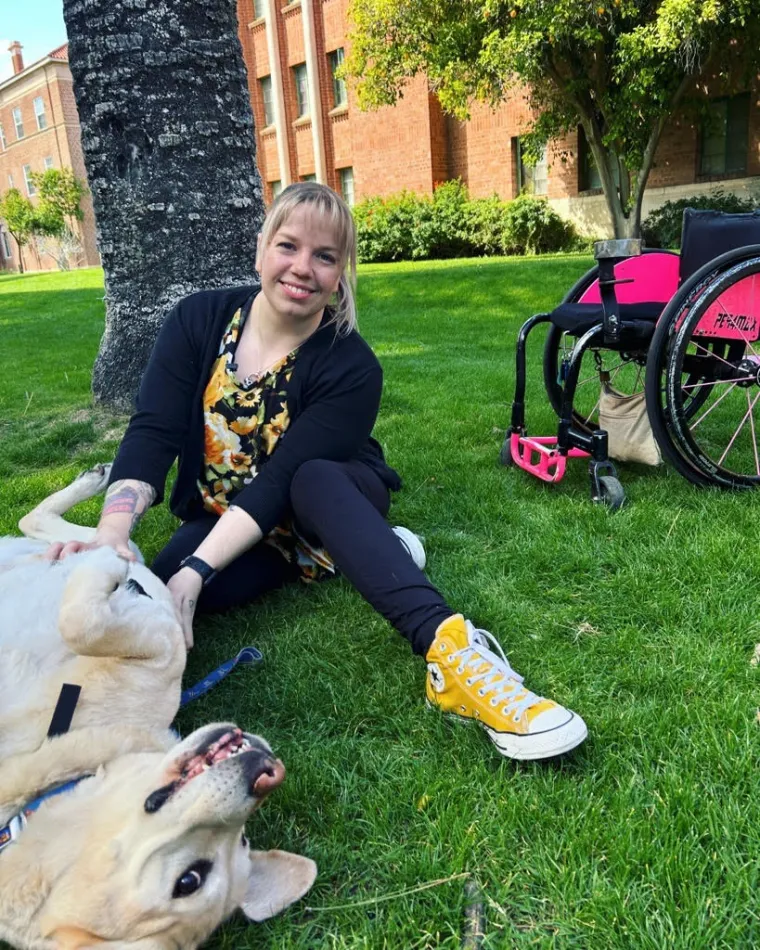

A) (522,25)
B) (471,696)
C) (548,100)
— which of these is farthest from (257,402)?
(548,100)

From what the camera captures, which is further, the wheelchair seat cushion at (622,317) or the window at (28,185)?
the window at (28,185)

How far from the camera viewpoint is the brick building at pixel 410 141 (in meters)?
15.5

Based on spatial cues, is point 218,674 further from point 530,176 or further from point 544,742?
point 530,176

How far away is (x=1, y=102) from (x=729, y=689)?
160ft

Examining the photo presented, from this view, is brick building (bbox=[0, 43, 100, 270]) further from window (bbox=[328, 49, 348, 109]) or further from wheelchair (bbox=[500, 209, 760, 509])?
wheelchair (bbox=[500, 209, 760, 509])

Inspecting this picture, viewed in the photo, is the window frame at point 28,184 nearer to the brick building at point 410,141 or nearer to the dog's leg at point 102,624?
the brick building at point 410,141

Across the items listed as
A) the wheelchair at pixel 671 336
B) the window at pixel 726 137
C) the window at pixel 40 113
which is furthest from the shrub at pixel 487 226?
the window at pixel 40 113

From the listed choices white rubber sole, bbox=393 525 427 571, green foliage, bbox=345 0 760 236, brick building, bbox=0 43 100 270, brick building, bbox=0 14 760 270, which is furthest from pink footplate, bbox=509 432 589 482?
brick building, bbox=0 43 100 270

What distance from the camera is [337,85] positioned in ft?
69.1

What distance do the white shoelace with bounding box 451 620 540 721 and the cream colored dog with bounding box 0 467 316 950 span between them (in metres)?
0.64

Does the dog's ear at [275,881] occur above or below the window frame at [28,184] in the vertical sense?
below

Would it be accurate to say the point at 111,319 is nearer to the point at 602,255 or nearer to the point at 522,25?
the point at 602,255

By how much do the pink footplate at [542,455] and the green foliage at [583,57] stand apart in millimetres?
10192

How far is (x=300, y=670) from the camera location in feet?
7.74
